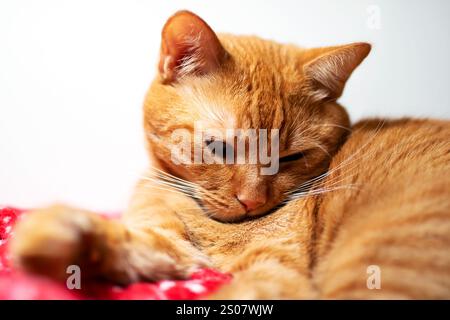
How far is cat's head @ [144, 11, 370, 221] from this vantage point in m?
1.37

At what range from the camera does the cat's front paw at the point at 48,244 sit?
0.89m

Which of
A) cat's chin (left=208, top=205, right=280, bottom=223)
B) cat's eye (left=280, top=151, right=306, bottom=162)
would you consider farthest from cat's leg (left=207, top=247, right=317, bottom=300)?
cat's eye (left=280, top=151, right=306, bottom=162)

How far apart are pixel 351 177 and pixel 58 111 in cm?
142

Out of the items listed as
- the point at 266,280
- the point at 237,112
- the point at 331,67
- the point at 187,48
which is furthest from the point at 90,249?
the point at 331,67

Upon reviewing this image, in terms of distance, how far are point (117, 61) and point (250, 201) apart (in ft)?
3.60

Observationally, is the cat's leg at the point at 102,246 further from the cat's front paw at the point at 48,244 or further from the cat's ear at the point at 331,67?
the cat's ear at the point at 331,67

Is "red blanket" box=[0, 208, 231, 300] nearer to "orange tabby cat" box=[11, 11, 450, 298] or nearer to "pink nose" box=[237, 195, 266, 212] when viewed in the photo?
"orange tabby cat" box=[11, 11, 450, 298]

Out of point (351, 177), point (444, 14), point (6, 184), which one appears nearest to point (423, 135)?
point (351, 177)

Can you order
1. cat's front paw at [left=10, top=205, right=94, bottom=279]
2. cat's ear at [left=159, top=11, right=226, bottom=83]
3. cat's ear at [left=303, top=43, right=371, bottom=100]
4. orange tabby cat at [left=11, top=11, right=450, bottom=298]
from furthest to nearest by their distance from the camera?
cat's ear at [left=303, top=43, right=371, bottom=100], cat's ear at [left=159, top=11, right=226, bottom=83], orange tabby cat at [left=11, top=11, right=450, bottom=298], cat's front paw at [left=10, top=205, right=94, bottom=279]

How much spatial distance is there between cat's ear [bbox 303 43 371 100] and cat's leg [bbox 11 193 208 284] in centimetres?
69

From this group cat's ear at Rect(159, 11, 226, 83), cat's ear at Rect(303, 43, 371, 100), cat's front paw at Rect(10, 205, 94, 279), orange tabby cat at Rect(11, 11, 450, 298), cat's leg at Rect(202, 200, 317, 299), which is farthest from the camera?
cat's ear at Rect(303, 43, 371, 100)

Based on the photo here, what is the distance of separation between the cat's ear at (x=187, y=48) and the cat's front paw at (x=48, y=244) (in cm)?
72

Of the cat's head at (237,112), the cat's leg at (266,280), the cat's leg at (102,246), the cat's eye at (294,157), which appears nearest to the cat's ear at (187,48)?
the cat's head at (237,112)

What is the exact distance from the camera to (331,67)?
152 cm
